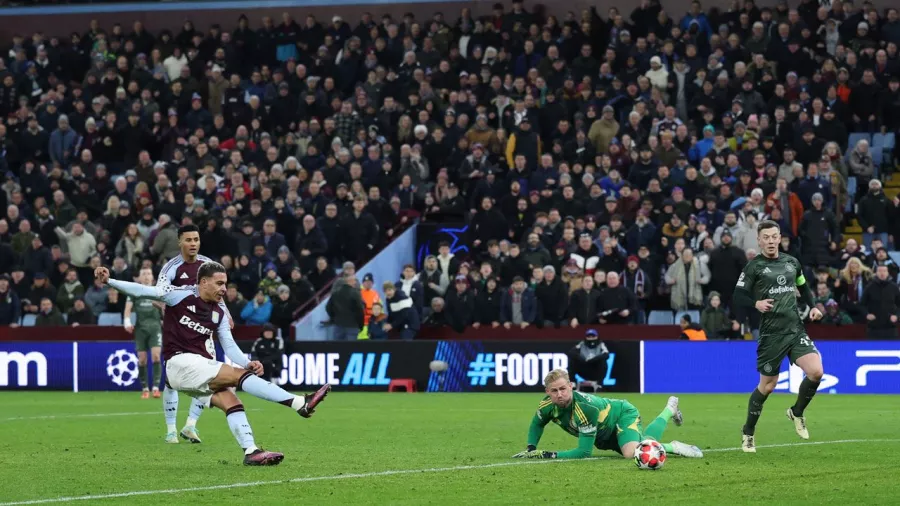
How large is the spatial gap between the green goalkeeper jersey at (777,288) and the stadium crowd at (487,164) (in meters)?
12.3

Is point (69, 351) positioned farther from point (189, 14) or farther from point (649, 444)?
point (649, 444)

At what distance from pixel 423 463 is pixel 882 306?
15.2 m

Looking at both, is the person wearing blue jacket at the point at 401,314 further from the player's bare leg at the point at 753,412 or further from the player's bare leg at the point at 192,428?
the player's bare leg at the point at 753,412

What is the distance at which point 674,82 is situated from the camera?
31844 mm

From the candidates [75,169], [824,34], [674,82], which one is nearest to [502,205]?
[674,82]

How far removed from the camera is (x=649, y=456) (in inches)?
459

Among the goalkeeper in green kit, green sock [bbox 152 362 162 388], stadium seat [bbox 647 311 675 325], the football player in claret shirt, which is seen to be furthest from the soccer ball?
green sock [bbox 152 362 162 388]

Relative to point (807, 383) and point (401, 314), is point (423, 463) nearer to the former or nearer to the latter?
point (807, 383)

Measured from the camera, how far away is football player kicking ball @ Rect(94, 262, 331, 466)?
12.4m

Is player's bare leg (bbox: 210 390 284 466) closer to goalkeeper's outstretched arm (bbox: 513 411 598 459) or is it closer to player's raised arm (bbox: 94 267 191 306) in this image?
player's raised arm (bbox: 94 267 191 306)

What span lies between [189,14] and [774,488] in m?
33.3

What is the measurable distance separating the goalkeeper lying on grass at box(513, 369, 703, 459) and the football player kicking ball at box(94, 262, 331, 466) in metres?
1.89

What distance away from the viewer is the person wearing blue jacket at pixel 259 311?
29.4m

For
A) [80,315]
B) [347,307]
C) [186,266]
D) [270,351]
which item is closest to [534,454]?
[186,266]
